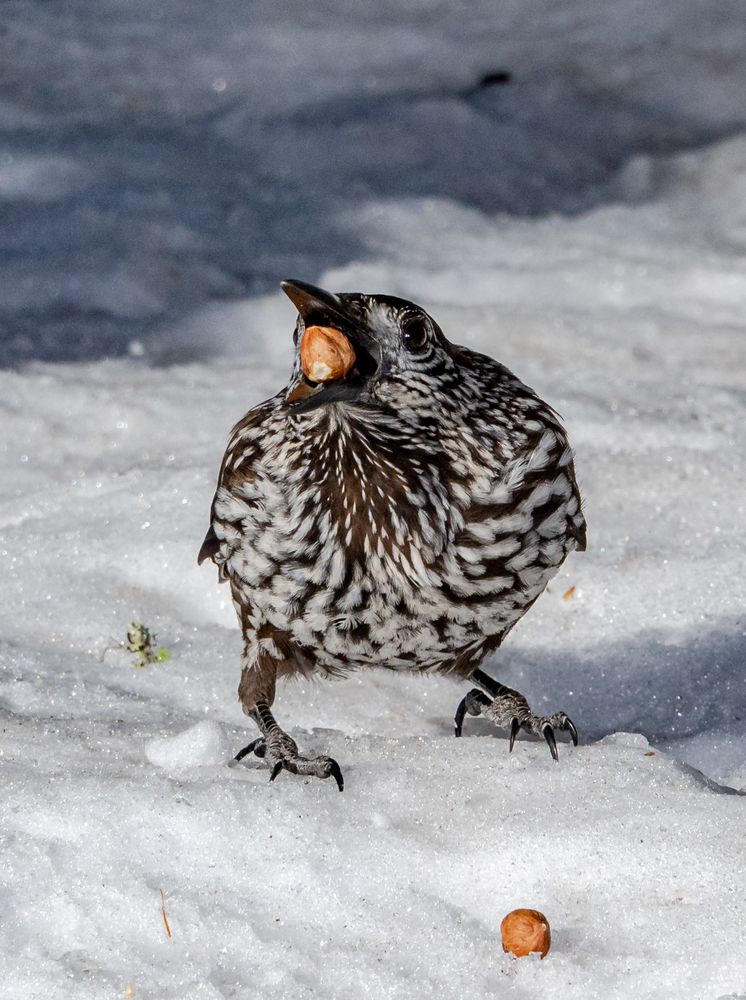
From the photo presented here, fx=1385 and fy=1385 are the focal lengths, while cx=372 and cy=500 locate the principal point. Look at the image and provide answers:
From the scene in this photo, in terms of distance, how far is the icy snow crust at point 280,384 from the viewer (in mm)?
3398

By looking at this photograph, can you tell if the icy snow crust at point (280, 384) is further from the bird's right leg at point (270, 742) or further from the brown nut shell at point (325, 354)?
the brown nut shell at point (325, 354)

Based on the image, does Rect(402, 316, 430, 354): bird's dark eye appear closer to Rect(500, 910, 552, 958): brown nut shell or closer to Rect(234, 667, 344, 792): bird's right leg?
Rect(234, 667, 344, 792): bird's right leg

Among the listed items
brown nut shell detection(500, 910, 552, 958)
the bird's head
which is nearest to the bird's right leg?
brown nut shell detection(500, 910, 552, 958)

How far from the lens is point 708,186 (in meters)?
8.48

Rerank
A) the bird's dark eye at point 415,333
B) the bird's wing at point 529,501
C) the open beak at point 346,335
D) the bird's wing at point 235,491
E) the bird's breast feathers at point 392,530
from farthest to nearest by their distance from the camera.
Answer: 1. the bird's wing at point 235,491
2. the bird's wing at point 529,501
3. the bird's breast feathers at point 392,530
4. the bird's dark eye at point 415,333
5. the open beak at point 346,335

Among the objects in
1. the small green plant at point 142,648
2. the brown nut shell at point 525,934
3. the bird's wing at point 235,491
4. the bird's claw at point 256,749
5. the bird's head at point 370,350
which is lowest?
the small green plant at point 142,648

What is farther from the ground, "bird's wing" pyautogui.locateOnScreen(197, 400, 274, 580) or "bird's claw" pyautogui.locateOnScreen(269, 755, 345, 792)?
"bird's wing" pyautogui.locateOnScreen(197, 400, 274, 580)

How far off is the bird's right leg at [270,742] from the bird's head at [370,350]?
1.03 metres

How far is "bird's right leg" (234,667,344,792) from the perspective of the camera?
390cm

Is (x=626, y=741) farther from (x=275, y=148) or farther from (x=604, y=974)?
(x=275, y=148)

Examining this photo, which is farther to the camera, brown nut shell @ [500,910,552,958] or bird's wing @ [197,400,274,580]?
bird's wing @ [197,400,274,580]

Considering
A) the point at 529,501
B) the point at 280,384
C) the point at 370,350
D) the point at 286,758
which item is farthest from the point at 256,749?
the point at 280,384

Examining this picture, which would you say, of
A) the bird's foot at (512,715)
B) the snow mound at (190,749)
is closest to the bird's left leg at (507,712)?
the bird's foot at (512,715)

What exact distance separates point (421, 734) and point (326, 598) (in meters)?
0.75
